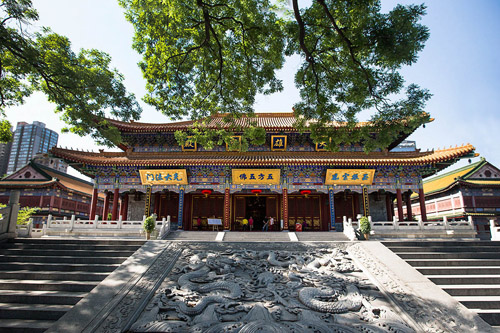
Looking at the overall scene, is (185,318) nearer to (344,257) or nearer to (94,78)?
(344,257)

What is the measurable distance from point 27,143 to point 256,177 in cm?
6457

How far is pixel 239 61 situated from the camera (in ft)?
28.0

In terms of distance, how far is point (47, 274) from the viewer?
619 cm

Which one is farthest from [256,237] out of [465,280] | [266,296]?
[465,280]

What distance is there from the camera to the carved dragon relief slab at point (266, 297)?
4.52 m

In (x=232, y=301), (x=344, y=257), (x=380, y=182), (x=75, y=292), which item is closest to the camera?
(x=232, y=301)

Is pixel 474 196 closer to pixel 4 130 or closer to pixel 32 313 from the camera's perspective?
pixel 32 313

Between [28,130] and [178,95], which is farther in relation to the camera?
[28,130]

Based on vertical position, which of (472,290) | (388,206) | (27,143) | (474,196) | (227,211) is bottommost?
(472,290)

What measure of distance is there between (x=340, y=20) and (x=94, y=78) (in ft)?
22.7

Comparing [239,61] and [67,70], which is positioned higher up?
[239,61]

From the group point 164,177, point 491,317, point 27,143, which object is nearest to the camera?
point 491,317

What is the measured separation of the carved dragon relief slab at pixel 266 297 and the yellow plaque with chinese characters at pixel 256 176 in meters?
7.37

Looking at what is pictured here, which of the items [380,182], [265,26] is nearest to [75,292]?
[265,26]
